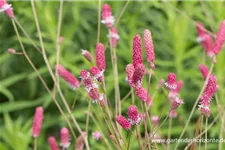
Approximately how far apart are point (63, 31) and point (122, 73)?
1.03ft

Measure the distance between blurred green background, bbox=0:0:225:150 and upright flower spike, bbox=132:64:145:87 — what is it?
3.41 feet

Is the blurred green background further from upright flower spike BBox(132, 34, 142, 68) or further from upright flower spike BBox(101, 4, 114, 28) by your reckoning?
upright flower spike BBox(132, 34, 142, 68)

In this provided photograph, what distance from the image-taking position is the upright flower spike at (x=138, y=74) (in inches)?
36.5

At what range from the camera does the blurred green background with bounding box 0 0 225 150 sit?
2.15m

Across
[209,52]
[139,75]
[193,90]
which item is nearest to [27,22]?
[193,90]

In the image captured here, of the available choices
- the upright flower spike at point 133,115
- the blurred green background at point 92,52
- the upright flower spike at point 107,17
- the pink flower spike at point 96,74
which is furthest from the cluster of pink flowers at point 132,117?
the blurred green background at point 92,52

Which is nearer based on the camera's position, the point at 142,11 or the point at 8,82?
the point at 8,82

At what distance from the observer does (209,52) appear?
4.79 feet

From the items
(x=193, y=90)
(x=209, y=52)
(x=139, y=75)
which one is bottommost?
(x=193, y=90)

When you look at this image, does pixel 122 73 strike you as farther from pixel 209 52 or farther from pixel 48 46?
pixel 209 52

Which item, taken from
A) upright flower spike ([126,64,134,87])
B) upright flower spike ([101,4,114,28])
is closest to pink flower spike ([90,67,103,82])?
upright flower spike ([126,64,134,87])

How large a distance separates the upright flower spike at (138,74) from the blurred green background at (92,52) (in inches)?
40.9

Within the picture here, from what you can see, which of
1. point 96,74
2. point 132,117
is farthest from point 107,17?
point 132,117

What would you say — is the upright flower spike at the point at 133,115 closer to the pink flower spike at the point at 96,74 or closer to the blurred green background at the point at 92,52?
the pink flower spike at the point at 96,74
